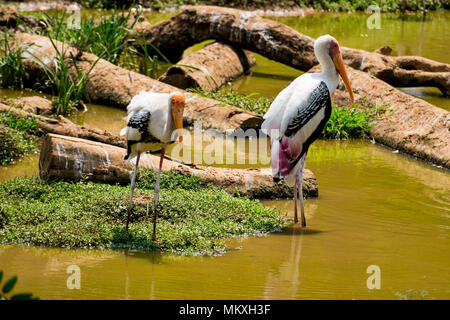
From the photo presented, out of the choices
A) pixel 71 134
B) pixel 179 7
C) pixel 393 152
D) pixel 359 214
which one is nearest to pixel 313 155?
pixel 393 152

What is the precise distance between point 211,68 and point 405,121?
3745 millimetres

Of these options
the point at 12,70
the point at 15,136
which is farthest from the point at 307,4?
the point at 15,136

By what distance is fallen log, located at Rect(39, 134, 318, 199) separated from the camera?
22.2 feet

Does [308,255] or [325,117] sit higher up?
[325,117]

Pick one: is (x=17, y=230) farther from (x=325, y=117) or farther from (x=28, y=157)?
(x=325, y=117)

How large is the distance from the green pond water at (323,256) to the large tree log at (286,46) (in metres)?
3.38

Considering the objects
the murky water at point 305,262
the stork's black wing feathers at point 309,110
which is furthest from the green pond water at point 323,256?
the stork's black wing feathers at point 309,110

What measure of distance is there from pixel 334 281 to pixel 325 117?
6.21 feet

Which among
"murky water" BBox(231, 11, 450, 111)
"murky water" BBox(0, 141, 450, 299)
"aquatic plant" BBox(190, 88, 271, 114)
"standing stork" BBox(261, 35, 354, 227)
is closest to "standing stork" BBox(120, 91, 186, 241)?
"murky water" BBox(0, 141, 450, 299)

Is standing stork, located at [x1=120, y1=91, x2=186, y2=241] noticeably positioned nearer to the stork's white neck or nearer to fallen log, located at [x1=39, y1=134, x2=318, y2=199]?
fallen log, located at [x1=39, y1=134, x2=318, y2=199]

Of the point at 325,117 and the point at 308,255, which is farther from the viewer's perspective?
the point at 325,117

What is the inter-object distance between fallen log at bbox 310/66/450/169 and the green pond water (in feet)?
0.70

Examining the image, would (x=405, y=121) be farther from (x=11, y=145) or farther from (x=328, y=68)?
(x=11, y=145)

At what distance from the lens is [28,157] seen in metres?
7.96
